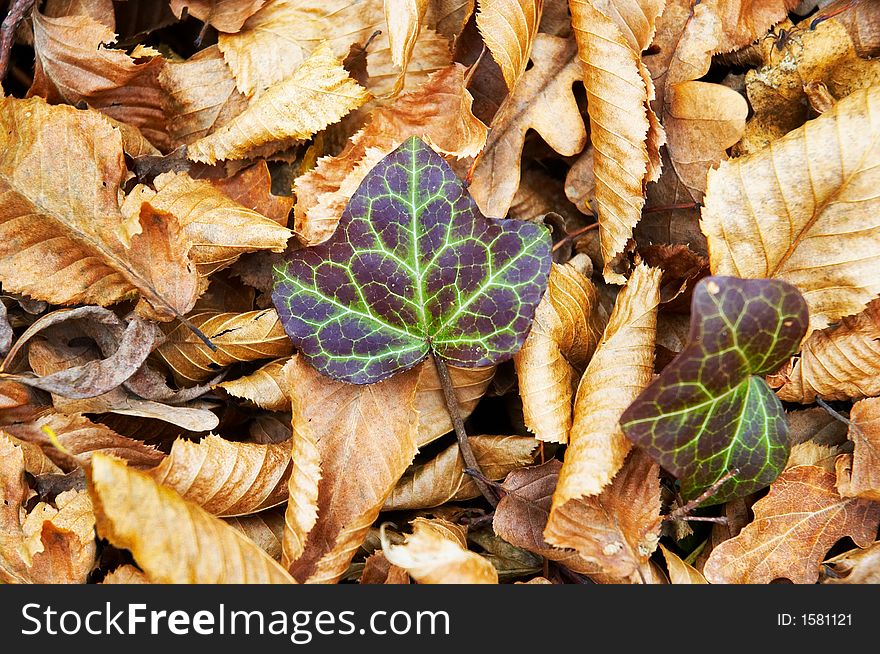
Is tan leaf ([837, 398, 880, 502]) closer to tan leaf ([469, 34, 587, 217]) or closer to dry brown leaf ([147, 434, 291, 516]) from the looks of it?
tan leaf ([469, 34, 587, 217])

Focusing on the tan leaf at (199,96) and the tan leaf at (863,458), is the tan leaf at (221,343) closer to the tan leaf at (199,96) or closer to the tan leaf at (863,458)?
the tan leaf at (199,96)

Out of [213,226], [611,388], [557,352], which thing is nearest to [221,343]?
[213,226]

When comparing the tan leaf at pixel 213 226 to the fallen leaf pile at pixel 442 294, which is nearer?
the fallen leaf pile at pixel 442 294

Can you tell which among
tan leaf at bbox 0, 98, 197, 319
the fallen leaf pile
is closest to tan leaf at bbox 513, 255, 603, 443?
the fallen leaf pile

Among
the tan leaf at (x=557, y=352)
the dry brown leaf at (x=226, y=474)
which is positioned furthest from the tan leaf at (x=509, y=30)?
the dry brown leaf at (x=226, y=474)

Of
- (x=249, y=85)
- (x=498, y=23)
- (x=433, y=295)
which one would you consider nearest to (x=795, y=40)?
(x=498, y=23)

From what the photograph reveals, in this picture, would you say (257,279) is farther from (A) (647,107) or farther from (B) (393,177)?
(A) (647,107)

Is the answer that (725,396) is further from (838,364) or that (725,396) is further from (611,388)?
(838,364)
